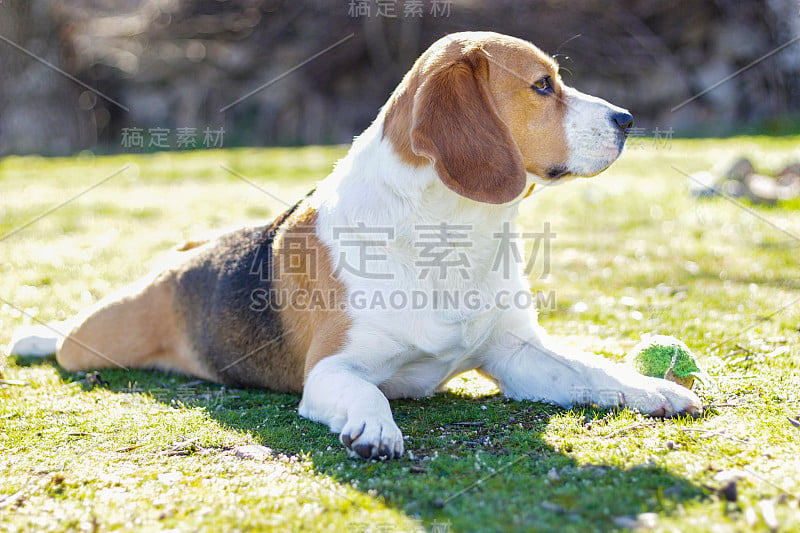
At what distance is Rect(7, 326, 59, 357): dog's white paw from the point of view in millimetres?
5645

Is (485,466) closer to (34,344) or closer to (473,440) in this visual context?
(473,440)

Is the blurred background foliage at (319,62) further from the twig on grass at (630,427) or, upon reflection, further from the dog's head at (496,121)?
the twig on grass at (630,427)

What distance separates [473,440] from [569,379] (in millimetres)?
739

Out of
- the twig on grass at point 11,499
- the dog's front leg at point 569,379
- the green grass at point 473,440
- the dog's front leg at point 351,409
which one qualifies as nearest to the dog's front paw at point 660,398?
the dog's front leg at point 569,379

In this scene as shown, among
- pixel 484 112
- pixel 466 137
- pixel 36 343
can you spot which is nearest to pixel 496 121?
pixel 484 112

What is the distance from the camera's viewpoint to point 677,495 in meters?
2.88

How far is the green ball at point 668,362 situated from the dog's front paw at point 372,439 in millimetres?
1487

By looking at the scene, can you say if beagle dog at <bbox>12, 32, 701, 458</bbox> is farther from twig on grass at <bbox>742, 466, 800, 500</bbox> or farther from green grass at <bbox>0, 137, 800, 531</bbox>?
twig on grass at <bbox>742, 466, 800, 500</bbox>

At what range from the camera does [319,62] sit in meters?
18.2

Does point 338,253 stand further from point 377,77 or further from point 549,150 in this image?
point 377,77

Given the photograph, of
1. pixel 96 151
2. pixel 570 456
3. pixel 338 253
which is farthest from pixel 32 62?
pixel 570 456

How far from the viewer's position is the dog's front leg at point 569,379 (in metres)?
3.85

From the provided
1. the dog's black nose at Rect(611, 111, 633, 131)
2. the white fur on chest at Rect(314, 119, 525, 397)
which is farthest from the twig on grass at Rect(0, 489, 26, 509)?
the dog's black nose at Rect(611, 111, 633, 131)

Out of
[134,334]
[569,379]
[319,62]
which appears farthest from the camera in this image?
[319,62]
